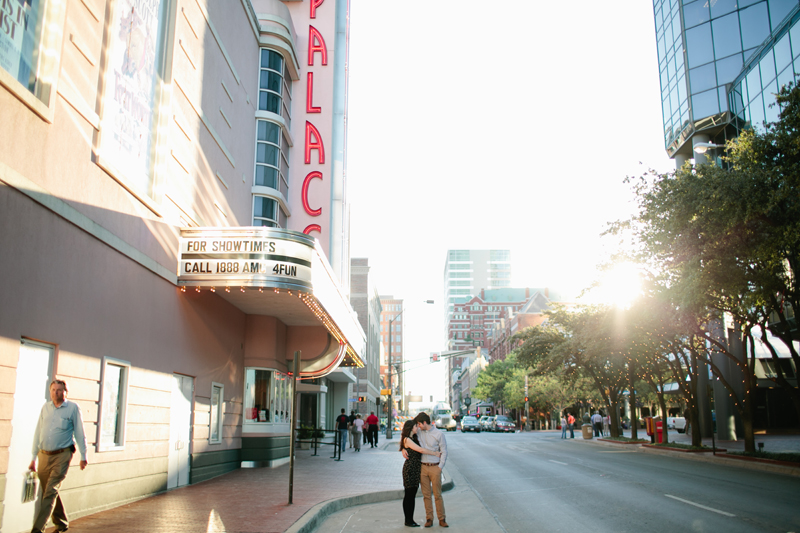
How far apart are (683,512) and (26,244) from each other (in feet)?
34.9

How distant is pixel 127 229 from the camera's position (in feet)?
36.9

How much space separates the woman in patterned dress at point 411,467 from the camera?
9812 mm

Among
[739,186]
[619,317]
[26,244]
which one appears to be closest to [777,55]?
[619,317]

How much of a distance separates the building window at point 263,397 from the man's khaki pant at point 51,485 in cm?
1083

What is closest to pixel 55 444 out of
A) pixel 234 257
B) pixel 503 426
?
pixel 234 257

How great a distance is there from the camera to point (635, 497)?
12.6 m

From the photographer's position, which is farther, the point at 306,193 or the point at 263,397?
the point at 306,193

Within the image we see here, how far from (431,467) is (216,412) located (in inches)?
332

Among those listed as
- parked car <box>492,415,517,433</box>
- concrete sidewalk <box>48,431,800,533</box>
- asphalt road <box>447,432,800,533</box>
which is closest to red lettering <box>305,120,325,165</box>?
concrete sidewalk <box>48,431,800,533</box>

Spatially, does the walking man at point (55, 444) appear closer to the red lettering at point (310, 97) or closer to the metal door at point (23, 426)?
the metal door at point (23, 426)

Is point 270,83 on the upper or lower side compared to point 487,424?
upper

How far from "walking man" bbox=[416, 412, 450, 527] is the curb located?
1732 millimetres

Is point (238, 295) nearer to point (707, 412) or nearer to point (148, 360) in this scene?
point (148, 360)

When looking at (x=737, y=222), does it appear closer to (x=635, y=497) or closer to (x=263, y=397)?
(x=635, y=497)
